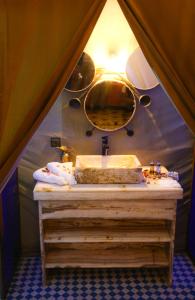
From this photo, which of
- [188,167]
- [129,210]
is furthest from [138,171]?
[188,167]

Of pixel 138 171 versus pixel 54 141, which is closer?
pixel 138 171

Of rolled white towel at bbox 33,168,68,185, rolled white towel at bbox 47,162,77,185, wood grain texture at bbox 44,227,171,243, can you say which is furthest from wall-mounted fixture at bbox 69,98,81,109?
wood grain texture at bbox 44,227,171,243

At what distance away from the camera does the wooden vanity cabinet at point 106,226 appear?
2.22 meters

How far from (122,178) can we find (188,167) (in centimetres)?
78

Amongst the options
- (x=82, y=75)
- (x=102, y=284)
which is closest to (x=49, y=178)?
(x=82, y=75)

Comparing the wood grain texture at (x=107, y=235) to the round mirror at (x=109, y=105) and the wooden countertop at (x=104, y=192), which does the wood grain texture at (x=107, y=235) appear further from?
the round mirror at (x=109, y=105)

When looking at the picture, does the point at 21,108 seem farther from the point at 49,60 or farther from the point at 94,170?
the point at 94,170

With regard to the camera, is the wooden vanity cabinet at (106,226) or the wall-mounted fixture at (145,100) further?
the wall-mounted fixture at (145,100)

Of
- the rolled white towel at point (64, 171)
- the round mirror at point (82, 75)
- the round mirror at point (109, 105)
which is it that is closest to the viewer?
the rolled white towel at point (64, 171)

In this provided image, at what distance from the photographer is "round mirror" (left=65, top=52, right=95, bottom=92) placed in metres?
2.43

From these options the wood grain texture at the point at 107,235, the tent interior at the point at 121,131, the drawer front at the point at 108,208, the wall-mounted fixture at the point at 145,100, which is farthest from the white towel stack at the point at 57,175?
the wall-mounted fixture at the point at 145,100

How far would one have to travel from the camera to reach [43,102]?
5.03 feet

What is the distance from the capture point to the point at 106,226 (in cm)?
253

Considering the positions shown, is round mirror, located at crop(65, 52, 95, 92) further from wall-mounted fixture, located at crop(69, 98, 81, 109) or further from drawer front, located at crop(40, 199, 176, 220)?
drawer front, located at crop(40, 199, 176, 220)
